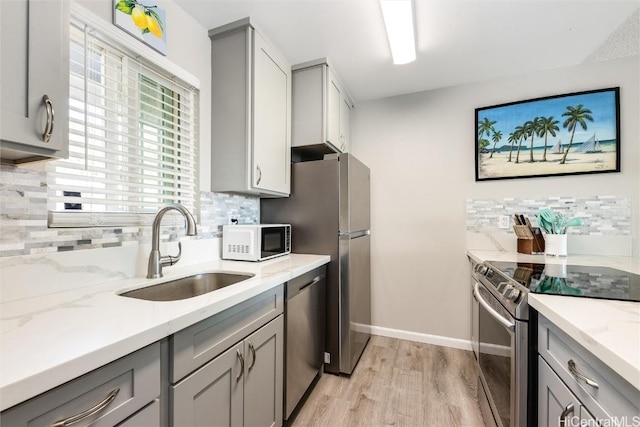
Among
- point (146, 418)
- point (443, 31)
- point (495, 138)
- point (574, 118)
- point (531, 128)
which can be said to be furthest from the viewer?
point (495, 138)

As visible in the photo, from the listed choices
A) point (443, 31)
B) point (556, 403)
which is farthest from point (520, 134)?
point (556, 403)

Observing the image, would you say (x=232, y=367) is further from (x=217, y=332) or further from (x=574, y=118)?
(x=574, y=118)

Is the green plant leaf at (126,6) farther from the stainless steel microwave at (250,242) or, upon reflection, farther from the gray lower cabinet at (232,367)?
the gray lower cabinet at (232,367)

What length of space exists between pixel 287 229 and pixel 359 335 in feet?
3.53

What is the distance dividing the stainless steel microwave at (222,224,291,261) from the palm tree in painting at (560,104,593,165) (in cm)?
237

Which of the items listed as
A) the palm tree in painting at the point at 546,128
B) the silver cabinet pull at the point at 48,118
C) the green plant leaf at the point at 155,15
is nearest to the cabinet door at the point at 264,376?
the silver cabinet pull at the point at 48,118

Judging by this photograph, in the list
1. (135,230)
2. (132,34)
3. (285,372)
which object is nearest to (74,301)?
(135,230)

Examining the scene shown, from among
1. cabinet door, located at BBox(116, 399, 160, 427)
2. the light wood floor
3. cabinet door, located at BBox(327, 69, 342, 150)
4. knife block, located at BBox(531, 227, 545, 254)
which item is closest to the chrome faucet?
cabinet door, located at BBox(116, 399, 160, 427)

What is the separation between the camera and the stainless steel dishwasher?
1.44m

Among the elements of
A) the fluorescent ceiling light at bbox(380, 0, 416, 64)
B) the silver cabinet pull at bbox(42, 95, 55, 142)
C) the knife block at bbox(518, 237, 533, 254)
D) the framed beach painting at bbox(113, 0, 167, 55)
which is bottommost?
the knife block at bbox(518, 237, 533, 254)

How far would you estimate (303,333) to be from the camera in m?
1.61

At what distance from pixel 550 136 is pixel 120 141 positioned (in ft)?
9.80

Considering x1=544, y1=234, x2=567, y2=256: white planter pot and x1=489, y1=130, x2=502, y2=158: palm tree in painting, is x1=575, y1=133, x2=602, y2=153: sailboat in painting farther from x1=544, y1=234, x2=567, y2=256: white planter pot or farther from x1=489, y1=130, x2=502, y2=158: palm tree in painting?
x1=544, y1=234, x2=567, y2=256: white planter pot

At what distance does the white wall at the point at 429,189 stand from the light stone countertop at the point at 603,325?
61.3 inches
